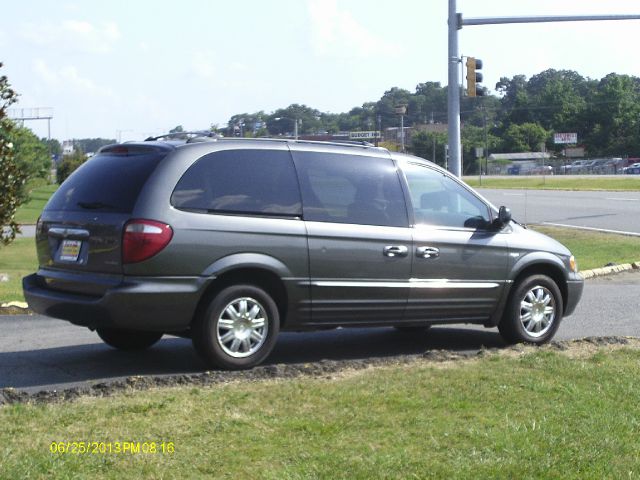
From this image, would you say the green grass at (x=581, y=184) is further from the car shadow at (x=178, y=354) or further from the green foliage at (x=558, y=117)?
the car shadow at (x=178, y=354)

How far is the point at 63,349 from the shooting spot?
29.6 feet

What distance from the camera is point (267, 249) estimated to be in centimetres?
794

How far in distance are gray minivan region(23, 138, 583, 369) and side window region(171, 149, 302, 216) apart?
Result: 0.04 ft

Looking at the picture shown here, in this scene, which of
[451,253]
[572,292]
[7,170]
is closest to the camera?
[451,253]

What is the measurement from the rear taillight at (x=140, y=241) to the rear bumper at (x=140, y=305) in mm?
167

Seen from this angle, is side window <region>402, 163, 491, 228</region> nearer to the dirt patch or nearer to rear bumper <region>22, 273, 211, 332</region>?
the dirt patch

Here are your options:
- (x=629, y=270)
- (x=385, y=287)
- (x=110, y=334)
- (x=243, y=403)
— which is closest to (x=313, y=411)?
(x=243, y=403)

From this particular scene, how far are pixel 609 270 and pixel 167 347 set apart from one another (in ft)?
32.5

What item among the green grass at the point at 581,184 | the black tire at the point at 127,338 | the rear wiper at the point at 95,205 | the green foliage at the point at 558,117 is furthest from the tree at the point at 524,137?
the rear wiper at the point at 95,205

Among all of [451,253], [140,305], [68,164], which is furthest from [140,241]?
[68,164]

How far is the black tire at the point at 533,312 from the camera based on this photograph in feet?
30.7

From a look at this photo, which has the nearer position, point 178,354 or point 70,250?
point 70,250

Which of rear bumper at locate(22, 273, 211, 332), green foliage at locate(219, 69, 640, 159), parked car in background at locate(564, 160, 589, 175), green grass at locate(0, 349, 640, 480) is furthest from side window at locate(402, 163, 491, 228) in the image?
green foliage at locate(219, 69, 640, 159)

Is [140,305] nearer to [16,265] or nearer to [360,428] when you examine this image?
[360,428]
